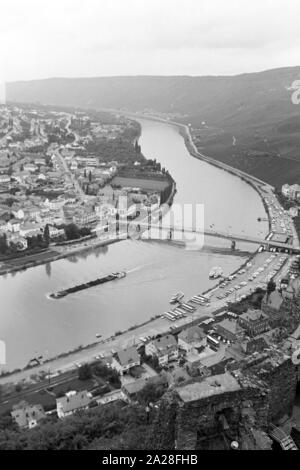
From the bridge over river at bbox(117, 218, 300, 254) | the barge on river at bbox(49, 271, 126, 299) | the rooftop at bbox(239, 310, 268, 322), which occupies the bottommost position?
the barge on river at bbox(49, 271, 126, 299)

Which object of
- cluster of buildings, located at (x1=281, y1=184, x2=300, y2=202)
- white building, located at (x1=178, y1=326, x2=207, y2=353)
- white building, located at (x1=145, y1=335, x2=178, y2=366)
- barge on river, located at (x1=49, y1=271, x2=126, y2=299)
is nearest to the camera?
white building, located at (x1=145, y1=335, x2=178, y2=366)

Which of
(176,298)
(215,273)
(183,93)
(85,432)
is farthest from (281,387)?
(183,93)

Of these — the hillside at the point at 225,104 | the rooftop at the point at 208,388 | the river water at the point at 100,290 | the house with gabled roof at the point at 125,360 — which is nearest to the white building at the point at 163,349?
the house with gabled roof at the point at 125,360

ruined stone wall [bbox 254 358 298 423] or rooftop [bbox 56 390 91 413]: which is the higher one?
ruined stone wall [bbox 254 358 298 423]

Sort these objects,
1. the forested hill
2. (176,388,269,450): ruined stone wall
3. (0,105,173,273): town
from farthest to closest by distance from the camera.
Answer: the forested hill
(0,105,173,273): town
(176,388,269,450): ruined stone wall

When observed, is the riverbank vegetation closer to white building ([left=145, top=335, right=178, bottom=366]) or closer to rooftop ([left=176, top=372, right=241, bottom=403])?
rooftop ([left=176, top=372, right=241, bottom=403])

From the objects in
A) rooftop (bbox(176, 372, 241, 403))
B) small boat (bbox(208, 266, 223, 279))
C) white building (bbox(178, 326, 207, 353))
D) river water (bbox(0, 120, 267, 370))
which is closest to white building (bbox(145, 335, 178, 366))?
white building (bbox(178, 326, 207, 353))
